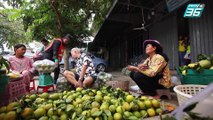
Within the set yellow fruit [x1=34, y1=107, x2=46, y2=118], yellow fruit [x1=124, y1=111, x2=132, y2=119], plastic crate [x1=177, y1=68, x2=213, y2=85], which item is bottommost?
yellow fruit [x1=124, y1=111, x2=132, y2=119]

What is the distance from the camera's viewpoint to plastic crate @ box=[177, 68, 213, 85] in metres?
3.13

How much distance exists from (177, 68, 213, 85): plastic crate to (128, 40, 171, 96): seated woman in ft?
1.52

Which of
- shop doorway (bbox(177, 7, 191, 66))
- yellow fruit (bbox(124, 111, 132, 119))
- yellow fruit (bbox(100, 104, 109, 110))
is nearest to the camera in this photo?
yellow fruit (bbox(124, 111, 132, 119))

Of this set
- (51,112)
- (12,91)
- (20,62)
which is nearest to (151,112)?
(51,112)

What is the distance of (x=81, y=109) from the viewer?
242cm

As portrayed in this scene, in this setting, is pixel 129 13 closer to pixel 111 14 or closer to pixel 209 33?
pixel 111 14

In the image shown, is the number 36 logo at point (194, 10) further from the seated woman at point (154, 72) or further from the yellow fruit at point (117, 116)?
the yellow fruit at point (117, 116)

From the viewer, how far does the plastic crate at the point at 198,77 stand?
3129mm

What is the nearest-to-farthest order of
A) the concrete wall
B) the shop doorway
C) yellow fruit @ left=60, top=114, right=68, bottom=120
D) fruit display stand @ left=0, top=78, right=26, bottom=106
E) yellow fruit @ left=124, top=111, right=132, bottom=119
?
yellow fruit @ left=60, top=114, right=68, bottom=120, yellow fruit @ left=124, top=111, right=132, bottom=119, fruit display stand @ left=0, top=78, right=26, bottom=106, the shop doorway, the concrete wall

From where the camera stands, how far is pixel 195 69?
3252mm

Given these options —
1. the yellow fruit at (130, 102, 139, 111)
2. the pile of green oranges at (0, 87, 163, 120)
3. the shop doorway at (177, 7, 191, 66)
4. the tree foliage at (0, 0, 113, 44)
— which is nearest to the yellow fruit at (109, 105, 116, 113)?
the pile of green oranges at (0, 87, 163, 120)

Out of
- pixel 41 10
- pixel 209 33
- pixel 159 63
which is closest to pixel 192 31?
pixel 209 33

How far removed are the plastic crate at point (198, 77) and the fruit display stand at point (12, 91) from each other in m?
2.84

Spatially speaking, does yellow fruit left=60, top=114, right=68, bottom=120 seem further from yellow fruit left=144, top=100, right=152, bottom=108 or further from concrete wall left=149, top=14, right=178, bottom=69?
concrete wall left=149, top=14, right=178, bottom=69
